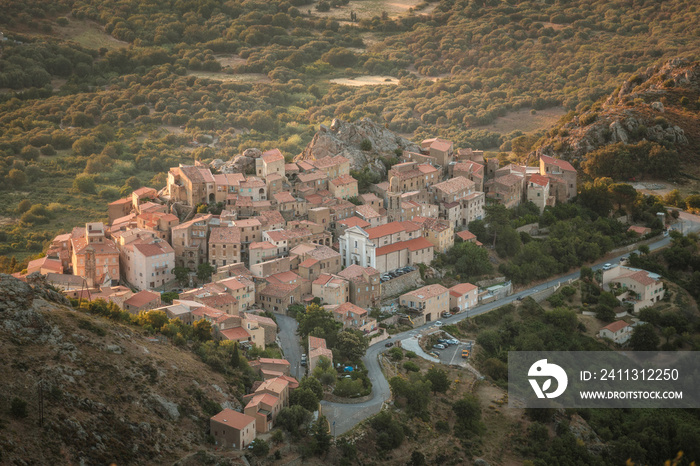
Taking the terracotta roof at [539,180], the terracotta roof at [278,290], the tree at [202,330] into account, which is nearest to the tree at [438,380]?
the terracotta roof at [278,290]

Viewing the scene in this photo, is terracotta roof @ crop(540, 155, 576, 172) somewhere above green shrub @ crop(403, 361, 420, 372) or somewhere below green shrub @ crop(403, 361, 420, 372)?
above

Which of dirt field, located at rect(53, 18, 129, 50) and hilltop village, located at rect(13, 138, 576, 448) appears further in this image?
dirt field, located at rect(53, 18, 129, 50)

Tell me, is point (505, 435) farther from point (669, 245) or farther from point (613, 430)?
point (669, 245)

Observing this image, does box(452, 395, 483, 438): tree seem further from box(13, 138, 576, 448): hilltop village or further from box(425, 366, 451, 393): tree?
box(13, 138, 576, 448): hilltop village

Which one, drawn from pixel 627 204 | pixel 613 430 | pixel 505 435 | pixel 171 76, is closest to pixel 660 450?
pixel 613 430

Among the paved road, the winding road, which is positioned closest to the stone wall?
the winding road
